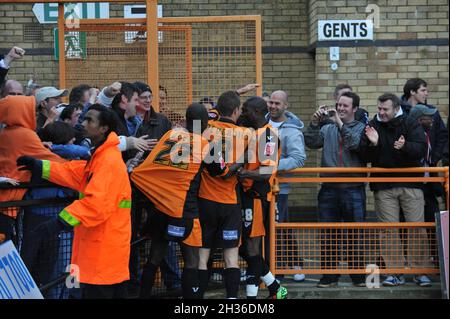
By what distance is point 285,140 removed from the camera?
811cm

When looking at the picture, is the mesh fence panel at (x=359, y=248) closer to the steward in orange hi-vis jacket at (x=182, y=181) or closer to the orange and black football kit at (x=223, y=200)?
the orange and black football kit at (x=223, y=200)

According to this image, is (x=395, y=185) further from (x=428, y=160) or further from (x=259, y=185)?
(x=259, y=185)

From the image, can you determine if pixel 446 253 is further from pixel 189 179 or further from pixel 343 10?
pixel 343 10

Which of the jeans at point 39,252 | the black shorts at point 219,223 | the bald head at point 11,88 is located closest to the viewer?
the jeans at point 39,252

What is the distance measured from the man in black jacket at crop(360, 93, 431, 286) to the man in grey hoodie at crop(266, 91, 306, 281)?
661mm

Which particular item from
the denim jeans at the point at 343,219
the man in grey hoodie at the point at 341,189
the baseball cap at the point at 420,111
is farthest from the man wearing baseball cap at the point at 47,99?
the baseball cap at the point at 420,111

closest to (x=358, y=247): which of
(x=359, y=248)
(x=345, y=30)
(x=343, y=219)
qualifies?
(x=359, y=248)

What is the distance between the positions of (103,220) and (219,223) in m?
1.62

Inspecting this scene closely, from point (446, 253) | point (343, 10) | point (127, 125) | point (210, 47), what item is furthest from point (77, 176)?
point (343, 10)

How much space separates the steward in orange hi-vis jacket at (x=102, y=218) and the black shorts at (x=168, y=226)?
2.94 feet

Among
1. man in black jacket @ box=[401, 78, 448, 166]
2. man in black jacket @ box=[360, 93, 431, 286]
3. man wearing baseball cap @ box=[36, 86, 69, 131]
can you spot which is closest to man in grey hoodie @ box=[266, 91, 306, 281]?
man in black jacket @ box=[360, 93, 431, 286]

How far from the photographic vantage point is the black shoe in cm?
812

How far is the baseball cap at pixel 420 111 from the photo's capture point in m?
8.27

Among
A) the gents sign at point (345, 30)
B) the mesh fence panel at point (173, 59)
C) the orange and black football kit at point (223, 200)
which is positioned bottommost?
the orange and black football kit at point (223, 200)
